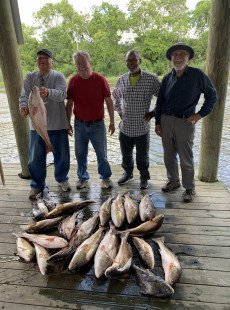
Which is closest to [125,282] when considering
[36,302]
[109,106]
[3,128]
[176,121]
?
[36,302]

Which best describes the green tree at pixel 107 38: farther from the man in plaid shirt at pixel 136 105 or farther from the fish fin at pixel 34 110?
the fish fin at pixel 34 110

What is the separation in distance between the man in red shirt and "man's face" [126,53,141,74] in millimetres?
378

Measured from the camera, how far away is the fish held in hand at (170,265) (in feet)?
7.54

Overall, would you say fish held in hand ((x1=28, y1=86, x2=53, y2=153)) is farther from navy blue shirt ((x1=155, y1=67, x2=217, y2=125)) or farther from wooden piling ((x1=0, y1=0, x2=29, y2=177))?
navy blue shirt ((x1=155, y1=67, x2=217, y2=125))

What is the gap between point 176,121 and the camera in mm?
3521

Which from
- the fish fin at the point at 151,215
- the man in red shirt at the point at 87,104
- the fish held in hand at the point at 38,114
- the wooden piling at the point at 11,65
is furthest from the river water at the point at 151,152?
the fish held in hand at the point at 38,114

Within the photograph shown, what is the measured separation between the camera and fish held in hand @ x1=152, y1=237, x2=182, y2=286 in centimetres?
230

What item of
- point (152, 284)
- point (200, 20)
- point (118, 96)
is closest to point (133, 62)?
point (118, 96)

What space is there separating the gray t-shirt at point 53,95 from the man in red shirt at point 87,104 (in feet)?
Result: 0.55

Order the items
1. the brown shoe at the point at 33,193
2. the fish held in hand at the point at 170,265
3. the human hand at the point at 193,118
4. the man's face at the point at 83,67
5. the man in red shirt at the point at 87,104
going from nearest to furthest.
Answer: the fish held in hand at the point at 170,265, the human hand at the point at 193,118, the man's face at the point at 83,67, the man in red shirt at the point at 87,104, the brown shoe at the point at 33,193

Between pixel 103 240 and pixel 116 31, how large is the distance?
36680mm

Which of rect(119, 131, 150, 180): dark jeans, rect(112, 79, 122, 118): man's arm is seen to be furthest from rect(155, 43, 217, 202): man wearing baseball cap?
rect(112, 79, 122, 118): man's arm

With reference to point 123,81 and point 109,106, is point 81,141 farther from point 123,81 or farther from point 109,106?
point 123,81

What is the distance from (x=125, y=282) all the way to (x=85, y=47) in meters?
32.9
